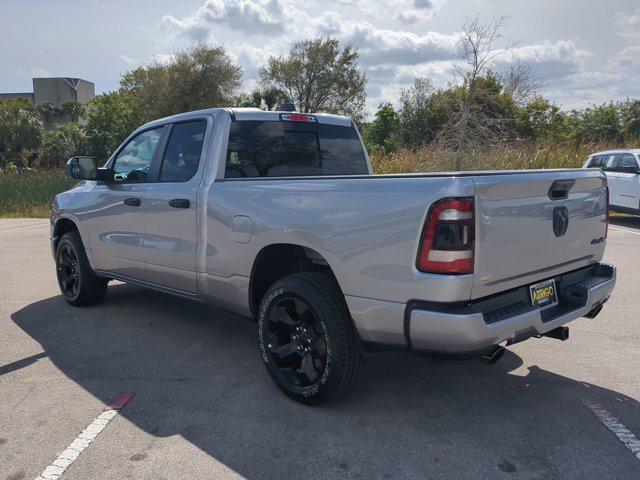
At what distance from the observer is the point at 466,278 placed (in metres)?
2.69

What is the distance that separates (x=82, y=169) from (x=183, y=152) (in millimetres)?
1280

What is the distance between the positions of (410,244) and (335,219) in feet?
1.71

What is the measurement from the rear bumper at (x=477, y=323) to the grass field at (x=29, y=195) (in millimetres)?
17623

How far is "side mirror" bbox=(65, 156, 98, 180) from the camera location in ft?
16.8

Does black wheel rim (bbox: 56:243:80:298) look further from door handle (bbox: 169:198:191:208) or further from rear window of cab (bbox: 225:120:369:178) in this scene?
rear window of cab (bbox: 225:120:369:178)

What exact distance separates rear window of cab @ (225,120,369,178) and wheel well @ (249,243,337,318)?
823mm

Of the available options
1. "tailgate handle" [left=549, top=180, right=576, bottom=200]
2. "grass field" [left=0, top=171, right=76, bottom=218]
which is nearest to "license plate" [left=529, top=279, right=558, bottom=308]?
"tailgate handle" [left=549, top=180, right=576, bottom=200]

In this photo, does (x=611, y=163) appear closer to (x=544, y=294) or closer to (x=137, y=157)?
(x=544, y=294)

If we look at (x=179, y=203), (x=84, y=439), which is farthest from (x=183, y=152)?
(x=84, y=439)

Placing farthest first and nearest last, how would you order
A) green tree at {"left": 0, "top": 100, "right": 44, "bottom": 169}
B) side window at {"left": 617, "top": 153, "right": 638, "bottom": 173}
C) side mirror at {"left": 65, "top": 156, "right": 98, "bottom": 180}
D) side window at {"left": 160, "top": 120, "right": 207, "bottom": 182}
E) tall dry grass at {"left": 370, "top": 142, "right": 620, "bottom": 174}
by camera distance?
green tree at {"left": 0, "top": 100, "right": 44, "bottom": 169}, tall dry grass at {"left": 370, "top": 142, "right": 620, "bottom": 174}, side window at {"left": 617, "top": 153, "right": 638, "bottom": 173}, side mirror at {"left": 65, "top": 156, "right": 98, "bottom": 180}, side window at {"left": 160, "top": 120, "right": 207, "bottom": 182}

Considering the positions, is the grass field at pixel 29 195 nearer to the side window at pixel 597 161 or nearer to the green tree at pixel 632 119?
the side window at pixel 597 161

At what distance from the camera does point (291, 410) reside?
3412 millimetres

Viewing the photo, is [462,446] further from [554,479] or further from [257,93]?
[257,93]

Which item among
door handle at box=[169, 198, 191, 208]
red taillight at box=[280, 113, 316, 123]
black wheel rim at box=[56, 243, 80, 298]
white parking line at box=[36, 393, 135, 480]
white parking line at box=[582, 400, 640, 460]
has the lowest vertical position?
white parking line at box=[36, 393, 135, 480]
